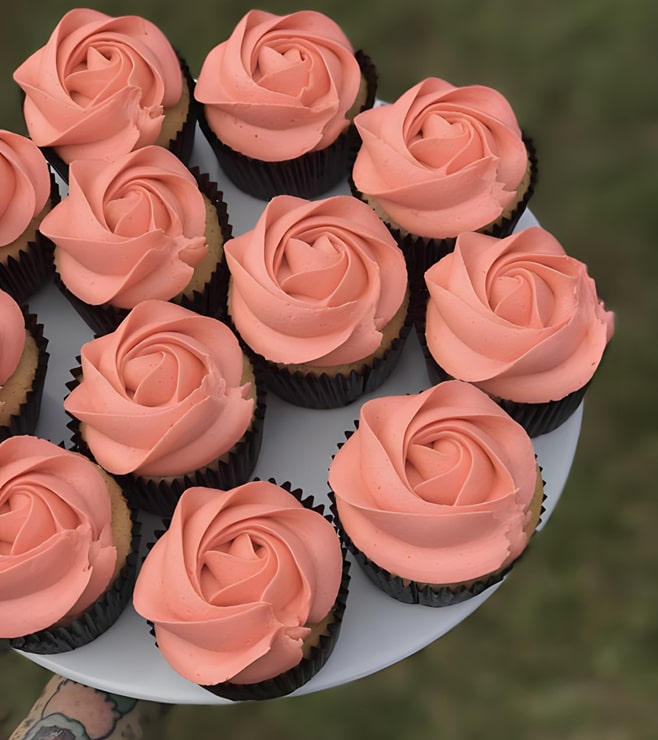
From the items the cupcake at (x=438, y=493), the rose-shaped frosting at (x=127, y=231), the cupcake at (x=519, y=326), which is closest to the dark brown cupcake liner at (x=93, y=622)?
the cupcake at (x=438, y=493)

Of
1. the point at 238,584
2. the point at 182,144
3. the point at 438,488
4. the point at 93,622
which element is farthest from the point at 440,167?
the point at 93,622

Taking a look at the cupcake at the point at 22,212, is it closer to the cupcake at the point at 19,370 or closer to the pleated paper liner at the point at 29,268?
the pleated paper liner at the point at 29,268

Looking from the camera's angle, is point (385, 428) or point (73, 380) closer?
point (385, 428)

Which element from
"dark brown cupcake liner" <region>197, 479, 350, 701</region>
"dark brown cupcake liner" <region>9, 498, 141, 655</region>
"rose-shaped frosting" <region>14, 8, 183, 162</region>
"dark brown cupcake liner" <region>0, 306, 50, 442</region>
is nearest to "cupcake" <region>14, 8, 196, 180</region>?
"rose-shaped frosting" <region>14, 8, 183, 162</region>

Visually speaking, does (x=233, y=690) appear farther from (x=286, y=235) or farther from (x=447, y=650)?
(x=447, y=650)

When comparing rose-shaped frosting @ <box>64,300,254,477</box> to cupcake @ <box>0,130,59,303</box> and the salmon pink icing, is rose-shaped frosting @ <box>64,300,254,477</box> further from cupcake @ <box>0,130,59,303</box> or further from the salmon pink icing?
cupcake @ <box>0,130,59,303</box>

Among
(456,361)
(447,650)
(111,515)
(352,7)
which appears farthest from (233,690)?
(352,7)
